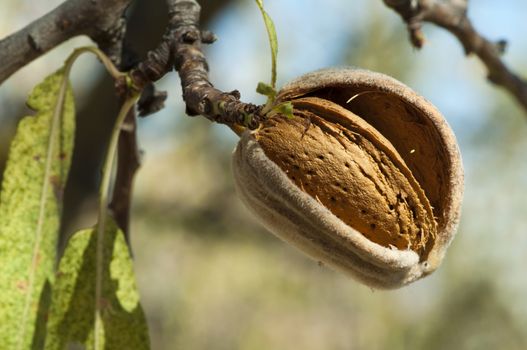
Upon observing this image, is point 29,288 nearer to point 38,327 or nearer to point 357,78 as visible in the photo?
point 38,327

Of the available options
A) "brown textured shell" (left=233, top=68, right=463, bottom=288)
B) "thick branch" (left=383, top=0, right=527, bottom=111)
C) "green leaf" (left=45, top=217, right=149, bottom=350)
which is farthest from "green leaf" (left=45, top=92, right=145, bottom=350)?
"thick branch" (left=383, top=0, right=527, bottom=111)

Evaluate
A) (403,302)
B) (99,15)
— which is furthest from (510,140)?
(99,15)

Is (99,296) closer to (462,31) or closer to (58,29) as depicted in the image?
(58,29)

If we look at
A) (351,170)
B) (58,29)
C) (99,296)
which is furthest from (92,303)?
(351,170)

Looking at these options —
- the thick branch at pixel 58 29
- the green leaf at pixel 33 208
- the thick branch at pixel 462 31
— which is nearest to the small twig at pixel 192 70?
the thick branch at pixel 58 29

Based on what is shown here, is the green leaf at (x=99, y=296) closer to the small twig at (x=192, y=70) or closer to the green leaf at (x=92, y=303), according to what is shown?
the green leaf at (x=92, y=303)

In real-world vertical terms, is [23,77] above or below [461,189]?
below
